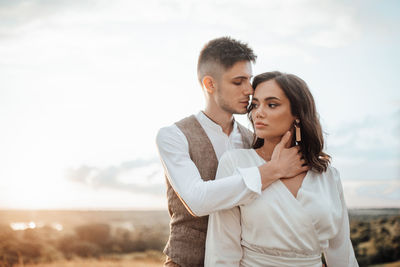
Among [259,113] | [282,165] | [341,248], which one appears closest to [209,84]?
A: [259,113]

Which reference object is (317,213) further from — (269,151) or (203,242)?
(203,242)

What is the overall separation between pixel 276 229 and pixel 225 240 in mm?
304

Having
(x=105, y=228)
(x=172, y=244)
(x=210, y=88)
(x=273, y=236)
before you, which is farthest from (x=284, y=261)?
(x=105, y=228)

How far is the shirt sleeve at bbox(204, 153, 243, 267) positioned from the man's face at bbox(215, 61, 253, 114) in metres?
0.83

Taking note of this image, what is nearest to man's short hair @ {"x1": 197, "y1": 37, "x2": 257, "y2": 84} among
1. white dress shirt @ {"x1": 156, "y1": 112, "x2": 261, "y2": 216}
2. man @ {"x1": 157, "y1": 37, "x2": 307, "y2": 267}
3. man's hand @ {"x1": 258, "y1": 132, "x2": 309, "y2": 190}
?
man @ {"x1": 157, "y1": 37, "x2": 307, "y2": 267}

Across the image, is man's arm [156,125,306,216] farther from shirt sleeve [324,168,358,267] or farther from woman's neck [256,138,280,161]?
shirt sleeve [324,168,358,267]

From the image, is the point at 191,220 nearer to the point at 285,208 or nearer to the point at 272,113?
the point at 285,208

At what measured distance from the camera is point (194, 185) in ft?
7.18

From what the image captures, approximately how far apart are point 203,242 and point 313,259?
73 centimetres

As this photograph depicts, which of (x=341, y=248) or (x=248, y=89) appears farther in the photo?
(x=248, y=89)

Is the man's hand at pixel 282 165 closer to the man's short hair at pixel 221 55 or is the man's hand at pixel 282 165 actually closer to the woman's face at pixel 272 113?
the woman's face at pixel 272 113

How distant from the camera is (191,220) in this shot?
2502mm

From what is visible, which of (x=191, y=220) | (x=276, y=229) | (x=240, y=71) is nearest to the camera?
(x=276, y=229)

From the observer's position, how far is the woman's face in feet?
7.39
